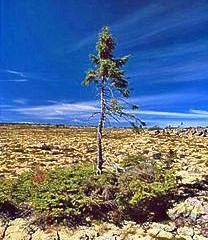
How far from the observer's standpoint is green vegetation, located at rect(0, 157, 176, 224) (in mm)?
20016

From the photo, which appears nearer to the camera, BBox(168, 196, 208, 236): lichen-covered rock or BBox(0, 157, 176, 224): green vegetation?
BBox(168, 196, 208, 236): lichen-covered rock

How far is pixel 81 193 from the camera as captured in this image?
21406mm

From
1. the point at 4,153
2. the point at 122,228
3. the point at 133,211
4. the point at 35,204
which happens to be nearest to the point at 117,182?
the point at 133,211

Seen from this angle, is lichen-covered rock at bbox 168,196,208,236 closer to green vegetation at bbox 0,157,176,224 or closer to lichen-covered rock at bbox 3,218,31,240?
green vegetation at bbox 0,157,176,224

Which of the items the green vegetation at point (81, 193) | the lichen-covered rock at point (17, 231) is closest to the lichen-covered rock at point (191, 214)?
the green vegetation at point (81, 193)

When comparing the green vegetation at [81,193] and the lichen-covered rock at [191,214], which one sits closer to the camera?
the lichen-covered rock at [191,214]

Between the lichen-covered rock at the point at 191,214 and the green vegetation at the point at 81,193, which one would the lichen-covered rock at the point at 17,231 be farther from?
the lichen-covered rock at the point at 191,214

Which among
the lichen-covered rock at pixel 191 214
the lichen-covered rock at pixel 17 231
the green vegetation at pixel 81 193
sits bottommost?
the lichen-covered rock at pixel 17 231

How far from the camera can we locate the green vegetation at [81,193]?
20016 millimetres

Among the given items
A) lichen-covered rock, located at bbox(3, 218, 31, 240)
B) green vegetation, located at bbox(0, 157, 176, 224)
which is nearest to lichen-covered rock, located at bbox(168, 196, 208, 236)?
green vegetation, located at bbox(0, 157, 176, 224)

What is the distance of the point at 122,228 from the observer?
1989cm

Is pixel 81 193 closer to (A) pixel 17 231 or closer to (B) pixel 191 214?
(A) pixel 17 231

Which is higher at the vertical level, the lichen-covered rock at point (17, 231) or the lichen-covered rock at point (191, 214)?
the lichen-covered rock at point (191, 214)

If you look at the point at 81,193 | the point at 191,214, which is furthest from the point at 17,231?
the point at 191,214
